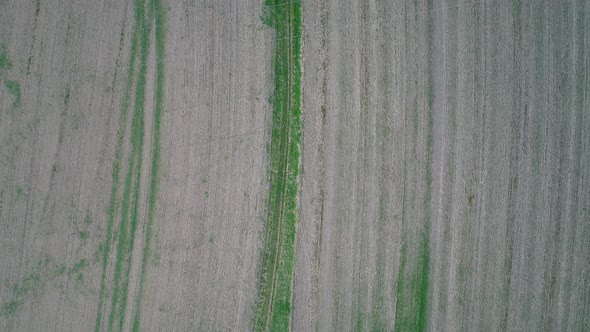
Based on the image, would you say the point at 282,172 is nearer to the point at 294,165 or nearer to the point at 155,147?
the point at 294,165

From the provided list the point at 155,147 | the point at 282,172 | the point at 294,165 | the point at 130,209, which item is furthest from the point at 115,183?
the point at 294,165

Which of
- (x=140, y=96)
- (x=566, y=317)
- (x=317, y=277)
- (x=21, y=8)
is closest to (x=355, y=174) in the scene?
(x=317, y=277)

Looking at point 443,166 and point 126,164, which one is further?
point 443,166

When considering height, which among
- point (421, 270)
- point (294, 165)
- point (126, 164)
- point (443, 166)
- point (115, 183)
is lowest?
point (421, 270)

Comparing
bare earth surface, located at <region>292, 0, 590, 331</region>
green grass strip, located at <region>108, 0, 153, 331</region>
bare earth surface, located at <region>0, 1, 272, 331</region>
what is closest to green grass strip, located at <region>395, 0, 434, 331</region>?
bare earth surface, located at <region>292, 0, 590, 331</region>

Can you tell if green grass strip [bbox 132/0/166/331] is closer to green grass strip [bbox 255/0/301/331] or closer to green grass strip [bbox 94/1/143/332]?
green grass strip [bbox 94/1/143/332]

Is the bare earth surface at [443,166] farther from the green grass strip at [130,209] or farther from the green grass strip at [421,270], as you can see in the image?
the green grass strip at [130,209]

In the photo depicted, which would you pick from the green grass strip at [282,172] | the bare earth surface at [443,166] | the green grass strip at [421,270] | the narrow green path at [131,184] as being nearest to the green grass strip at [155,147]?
the narrow green path at [131,184]
